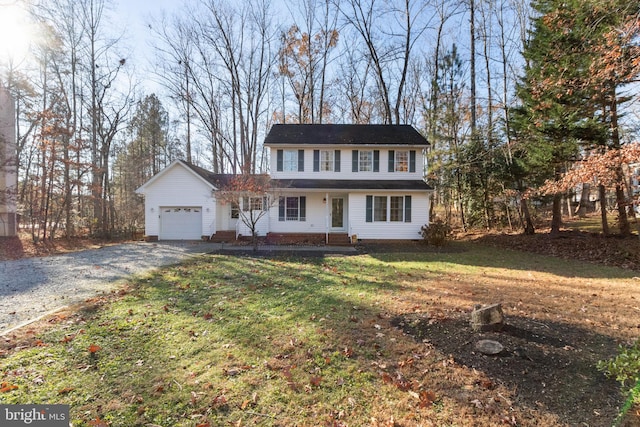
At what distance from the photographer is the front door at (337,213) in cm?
1684

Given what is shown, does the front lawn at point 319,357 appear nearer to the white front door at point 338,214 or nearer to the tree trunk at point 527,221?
the white front door at point 338,214

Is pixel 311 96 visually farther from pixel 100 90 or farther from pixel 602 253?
pixel 602 253

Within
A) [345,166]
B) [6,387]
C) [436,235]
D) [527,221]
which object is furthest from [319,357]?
[527,221]

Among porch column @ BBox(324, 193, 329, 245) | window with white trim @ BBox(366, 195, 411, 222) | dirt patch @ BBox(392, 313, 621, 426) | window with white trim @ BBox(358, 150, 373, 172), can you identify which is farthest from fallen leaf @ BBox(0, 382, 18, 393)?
window with white trim @ BBox(358, 150, 373, 172)

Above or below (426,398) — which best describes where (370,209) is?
above

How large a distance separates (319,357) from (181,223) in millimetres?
16053

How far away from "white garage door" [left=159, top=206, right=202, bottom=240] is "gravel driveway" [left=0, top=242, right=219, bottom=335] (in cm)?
398

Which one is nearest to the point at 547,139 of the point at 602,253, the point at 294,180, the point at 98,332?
the point at 602,253

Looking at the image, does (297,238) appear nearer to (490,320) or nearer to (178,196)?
(178,196)

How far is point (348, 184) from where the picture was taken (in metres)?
16.3

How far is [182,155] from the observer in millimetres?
29438

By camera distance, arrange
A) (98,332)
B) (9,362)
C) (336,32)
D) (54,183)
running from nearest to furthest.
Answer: (9,362) < (98,332) < (54,183) < (336,32)

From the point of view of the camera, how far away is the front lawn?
2.68 meters

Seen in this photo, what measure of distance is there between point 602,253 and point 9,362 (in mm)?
16553
